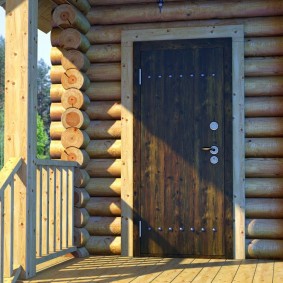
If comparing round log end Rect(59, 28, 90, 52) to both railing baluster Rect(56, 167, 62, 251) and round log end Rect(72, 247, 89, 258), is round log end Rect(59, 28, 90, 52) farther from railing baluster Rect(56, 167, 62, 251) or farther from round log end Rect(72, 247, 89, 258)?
round log end Rect(72, 247, 89, 258)

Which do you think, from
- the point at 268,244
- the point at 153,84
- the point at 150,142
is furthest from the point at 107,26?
the point at 268,244

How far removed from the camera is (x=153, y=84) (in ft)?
24.8

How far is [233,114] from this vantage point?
24.0ft

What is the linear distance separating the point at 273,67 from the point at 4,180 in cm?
346

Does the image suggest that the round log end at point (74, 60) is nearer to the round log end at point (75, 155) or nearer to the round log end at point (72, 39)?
the round log end at point (72, 39)

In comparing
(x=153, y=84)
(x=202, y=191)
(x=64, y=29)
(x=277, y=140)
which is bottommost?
(x=202, y=191)

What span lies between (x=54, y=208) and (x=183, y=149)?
163cm

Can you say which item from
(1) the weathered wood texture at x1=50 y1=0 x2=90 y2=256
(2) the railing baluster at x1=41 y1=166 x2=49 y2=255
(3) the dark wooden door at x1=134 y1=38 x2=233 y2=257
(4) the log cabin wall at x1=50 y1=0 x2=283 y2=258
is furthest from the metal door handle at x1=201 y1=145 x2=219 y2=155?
(2) the railing baluster at x1=41 y1=166 x2=49 y2=255

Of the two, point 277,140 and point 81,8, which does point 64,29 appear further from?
point 277,140

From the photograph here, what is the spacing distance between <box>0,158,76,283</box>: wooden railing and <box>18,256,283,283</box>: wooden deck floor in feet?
0.76

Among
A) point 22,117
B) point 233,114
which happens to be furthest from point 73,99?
point 233,114

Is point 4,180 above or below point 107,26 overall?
below

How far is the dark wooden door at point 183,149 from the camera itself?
7336 mm

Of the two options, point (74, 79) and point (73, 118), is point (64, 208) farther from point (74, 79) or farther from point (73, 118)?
point (74, 79)
